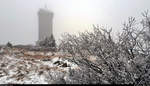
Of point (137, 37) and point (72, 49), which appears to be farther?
point (72, 49)

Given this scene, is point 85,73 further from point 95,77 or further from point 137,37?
point 137,37

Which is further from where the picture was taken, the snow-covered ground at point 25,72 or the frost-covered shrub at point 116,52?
the snow-covered ground at point 25,72

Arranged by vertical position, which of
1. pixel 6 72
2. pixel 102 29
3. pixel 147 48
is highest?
pixel 102 29

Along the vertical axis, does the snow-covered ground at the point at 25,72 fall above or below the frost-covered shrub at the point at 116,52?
below

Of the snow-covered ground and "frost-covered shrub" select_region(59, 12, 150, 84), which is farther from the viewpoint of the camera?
the snow-covered ground

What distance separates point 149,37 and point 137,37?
54 cm

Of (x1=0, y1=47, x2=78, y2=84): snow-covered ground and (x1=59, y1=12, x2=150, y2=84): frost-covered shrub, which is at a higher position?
(x1=59, y1=12, x2=150, y2=84): frost-covered shrub

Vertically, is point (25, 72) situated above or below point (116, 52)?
below

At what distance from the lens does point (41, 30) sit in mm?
199625

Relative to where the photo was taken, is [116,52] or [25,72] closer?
[116,52]

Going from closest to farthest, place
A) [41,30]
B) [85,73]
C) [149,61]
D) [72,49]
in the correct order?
[149,61], [85,73], [72,49], [41,30]

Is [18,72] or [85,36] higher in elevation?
[85,36]

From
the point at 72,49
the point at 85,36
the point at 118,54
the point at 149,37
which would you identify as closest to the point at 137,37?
the point at 149,37

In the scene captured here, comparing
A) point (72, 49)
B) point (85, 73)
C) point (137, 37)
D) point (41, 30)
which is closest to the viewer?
point (137, 37)
